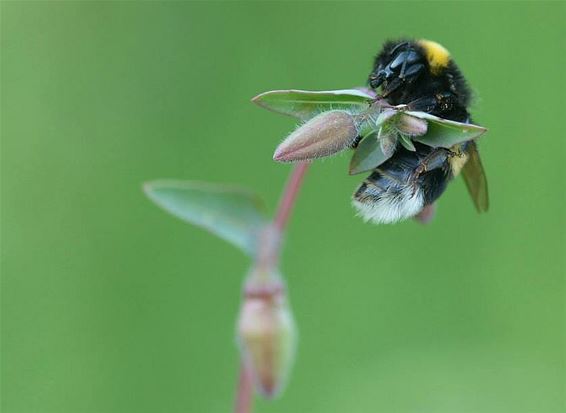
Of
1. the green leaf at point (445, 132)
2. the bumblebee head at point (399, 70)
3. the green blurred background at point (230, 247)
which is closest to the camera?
the green leaf at point (445, 132)

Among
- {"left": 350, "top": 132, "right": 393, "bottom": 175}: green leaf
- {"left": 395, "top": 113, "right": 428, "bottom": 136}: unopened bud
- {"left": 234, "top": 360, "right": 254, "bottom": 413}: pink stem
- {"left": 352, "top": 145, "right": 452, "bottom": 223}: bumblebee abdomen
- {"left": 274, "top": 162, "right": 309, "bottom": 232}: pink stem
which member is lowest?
{"left": 234, "top": 360, "right": 254, "bottom": 413}: pink stem

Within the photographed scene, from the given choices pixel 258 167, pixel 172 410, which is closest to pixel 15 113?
pixel 258 167

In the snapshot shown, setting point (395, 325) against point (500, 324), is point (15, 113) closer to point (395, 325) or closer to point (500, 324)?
point (395, 325)

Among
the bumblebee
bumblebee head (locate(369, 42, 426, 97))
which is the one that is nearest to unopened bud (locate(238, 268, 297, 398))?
the bumblebee

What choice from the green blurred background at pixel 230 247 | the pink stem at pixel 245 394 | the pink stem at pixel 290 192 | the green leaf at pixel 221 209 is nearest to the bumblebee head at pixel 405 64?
the pink stem at pixel 290 192

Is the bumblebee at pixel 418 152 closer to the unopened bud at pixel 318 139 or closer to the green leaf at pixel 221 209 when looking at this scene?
the unopened bud at pixel 318 139

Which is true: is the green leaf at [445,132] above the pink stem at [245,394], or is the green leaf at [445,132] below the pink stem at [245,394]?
above

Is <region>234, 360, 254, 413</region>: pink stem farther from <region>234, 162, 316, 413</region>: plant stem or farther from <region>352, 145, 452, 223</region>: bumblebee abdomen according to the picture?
<region>352, 145, 452, 223</region>: bumblebee abdomen
